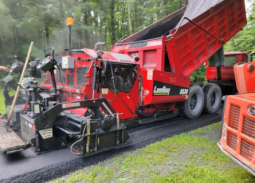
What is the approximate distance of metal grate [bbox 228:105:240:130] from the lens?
2.49 m

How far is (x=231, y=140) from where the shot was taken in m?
2.61

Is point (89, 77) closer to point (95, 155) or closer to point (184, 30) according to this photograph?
point (95, 155)

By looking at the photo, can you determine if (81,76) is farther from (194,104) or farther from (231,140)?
(194,104)

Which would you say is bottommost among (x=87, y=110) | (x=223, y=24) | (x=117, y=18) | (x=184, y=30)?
(x=87, y=110)

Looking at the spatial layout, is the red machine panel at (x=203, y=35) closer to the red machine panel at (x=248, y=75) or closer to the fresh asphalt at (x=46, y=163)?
the red machine panel at (x=248, y=75)

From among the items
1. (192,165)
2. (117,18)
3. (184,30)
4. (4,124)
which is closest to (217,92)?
(184,30)

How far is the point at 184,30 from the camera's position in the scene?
4.99 m

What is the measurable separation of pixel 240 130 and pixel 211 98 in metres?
4.23

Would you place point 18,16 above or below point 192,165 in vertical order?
above

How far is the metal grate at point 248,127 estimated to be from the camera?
225cm

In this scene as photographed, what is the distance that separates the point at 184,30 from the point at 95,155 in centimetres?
364

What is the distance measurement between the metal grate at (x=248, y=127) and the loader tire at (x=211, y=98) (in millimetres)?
3806

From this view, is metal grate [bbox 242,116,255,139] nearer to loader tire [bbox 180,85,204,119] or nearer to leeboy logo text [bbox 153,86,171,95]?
leeboy logo text [bbox 153,86,171,95]

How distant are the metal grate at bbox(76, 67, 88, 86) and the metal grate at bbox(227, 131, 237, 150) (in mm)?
2550
